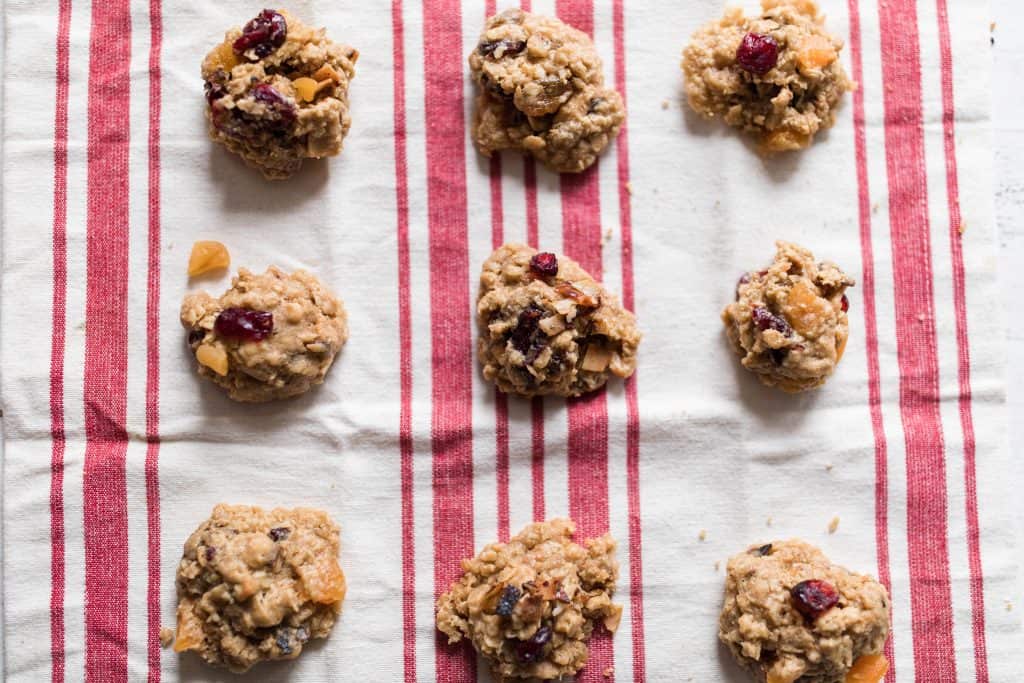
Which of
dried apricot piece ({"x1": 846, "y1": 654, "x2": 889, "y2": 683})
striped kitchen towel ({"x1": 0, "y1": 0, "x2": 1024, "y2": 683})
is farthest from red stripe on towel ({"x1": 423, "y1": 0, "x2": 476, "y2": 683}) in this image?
dried apricot piece ({"x1": 846, "y1": 654, "x2": 889, "y2": 683})

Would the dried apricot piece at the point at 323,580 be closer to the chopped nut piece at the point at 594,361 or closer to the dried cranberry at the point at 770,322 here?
the chopped nut piece at the point at 594,361

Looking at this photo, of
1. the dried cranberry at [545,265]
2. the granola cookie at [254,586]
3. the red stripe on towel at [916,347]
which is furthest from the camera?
the red stripe on towel at [916,347]

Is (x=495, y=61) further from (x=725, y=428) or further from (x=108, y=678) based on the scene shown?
(x=108, y=678)

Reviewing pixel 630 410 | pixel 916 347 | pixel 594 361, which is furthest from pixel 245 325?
pixel 916 347

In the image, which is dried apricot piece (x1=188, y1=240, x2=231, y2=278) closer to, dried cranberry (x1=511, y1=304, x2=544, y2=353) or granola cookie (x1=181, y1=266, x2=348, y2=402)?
granola cookie (x1=181, y1=266, x2=348, y2=402)

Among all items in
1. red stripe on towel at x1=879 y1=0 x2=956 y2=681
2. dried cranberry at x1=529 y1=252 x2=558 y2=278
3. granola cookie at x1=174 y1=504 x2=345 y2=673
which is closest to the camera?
granola cookie at x1=174 y1=504 x2=345 y2=673

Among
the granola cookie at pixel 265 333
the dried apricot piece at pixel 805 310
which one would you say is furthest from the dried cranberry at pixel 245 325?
the dried apricot piece at pixel 805 310

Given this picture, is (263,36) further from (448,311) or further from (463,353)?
(463,353)
